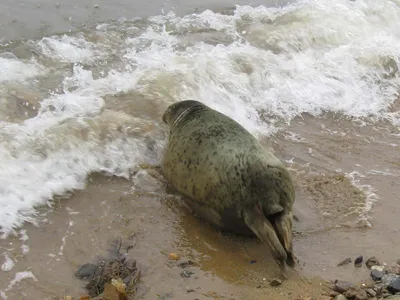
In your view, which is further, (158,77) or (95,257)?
(158,77)

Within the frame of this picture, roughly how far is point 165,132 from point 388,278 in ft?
9.54

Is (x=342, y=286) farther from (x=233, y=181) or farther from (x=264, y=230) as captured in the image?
(x=233, y=181)

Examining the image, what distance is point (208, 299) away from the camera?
150 inches

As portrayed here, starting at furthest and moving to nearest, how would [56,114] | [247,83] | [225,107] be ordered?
1. [247,83]
2. [225,107]
3. [56,114]

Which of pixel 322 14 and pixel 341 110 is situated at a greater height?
pixel 322 14

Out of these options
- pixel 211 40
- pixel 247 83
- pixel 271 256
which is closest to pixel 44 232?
pixel 271 256

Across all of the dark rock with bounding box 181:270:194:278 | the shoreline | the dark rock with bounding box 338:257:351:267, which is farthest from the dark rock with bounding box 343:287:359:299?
the dark rock with bounding box 181:270:194:278

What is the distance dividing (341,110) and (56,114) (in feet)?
11.8

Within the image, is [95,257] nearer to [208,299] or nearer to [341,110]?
[208,299]

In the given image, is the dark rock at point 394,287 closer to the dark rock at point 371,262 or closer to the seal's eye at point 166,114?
the dark rock at point 371,262

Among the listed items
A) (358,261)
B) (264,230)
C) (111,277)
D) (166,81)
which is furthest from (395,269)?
(166,81)

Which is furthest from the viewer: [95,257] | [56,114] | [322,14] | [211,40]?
[322,14]

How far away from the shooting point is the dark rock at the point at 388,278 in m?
3.99

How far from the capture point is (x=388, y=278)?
159 inches
